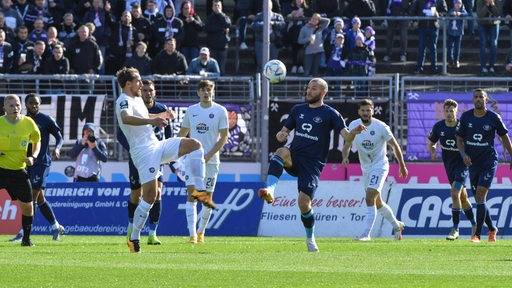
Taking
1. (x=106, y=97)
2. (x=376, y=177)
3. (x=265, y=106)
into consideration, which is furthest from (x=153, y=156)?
(x=106, y=97)

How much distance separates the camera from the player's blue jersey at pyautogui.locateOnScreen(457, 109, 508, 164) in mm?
21328

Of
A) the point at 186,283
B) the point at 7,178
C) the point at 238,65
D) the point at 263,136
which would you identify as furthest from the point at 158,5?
the point at 186,283

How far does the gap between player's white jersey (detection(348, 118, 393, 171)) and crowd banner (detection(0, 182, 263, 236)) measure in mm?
3681

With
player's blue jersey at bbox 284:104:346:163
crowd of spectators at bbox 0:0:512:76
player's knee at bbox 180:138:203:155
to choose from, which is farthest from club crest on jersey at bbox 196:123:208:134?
crowd of spectators at bbox 0:0:512:76

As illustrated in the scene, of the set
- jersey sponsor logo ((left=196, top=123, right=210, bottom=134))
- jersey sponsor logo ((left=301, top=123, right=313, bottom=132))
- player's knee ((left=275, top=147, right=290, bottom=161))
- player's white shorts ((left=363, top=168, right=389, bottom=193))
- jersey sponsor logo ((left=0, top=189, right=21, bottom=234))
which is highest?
jersey sponsor logo ((left=301, top=123, right=313, bottom=132))

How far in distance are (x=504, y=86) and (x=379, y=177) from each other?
21.9 ft

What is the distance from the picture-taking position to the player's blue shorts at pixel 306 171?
17.2 metres

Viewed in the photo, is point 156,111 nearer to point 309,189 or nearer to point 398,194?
point 309,189

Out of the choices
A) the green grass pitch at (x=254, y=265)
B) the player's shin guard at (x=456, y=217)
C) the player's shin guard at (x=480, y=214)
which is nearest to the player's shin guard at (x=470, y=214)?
the player's shin guard at (x=456, y=217)

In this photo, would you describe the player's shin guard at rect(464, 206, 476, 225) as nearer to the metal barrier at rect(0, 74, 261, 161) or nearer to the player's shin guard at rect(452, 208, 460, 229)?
the player's shin guard at rect(452, 208, 460, 229)

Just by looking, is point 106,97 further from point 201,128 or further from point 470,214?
point 470,214

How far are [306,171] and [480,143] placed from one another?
5.17 meters

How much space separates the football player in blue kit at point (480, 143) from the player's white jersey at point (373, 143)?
1.24 metres

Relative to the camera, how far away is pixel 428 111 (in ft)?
88.3
